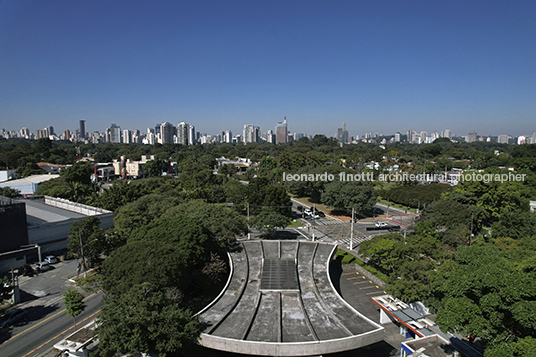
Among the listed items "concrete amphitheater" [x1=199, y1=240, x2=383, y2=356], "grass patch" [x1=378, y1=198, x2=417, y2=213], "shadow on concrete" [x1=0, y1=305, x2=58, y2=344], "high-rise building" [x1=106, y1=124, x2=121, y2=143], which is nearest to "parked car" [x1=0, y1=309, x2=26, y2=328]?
"shadow on concrete" [x1=0, y1=305, x2=58, y2=344]

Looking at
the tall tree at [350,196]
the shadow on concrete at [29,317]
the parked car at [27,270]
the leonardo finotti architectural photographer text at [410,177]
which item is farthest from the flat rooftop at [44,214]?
the leonardo finotti architectural photographer text at [410,177]

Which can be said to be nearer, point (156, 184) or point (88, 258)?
point (88, 258)

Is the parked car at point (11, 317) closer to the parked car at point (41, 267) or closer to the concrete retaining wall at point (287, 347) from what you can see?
the parked car at point (41, 267)

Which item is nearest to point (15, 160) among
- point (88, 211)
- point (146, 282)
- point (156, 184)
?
point (156, 184)

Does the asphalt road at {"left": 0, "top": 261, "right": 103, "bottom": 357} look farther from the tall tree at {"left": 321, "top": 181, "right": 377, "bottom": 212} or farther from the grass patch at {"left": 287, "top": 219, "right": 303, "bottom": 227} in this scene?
the tall tree at {"left": 321, "top": 181, "right": 377, "bottom": 212}

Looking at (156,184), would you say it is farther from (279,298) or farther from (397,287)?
(397,287)
